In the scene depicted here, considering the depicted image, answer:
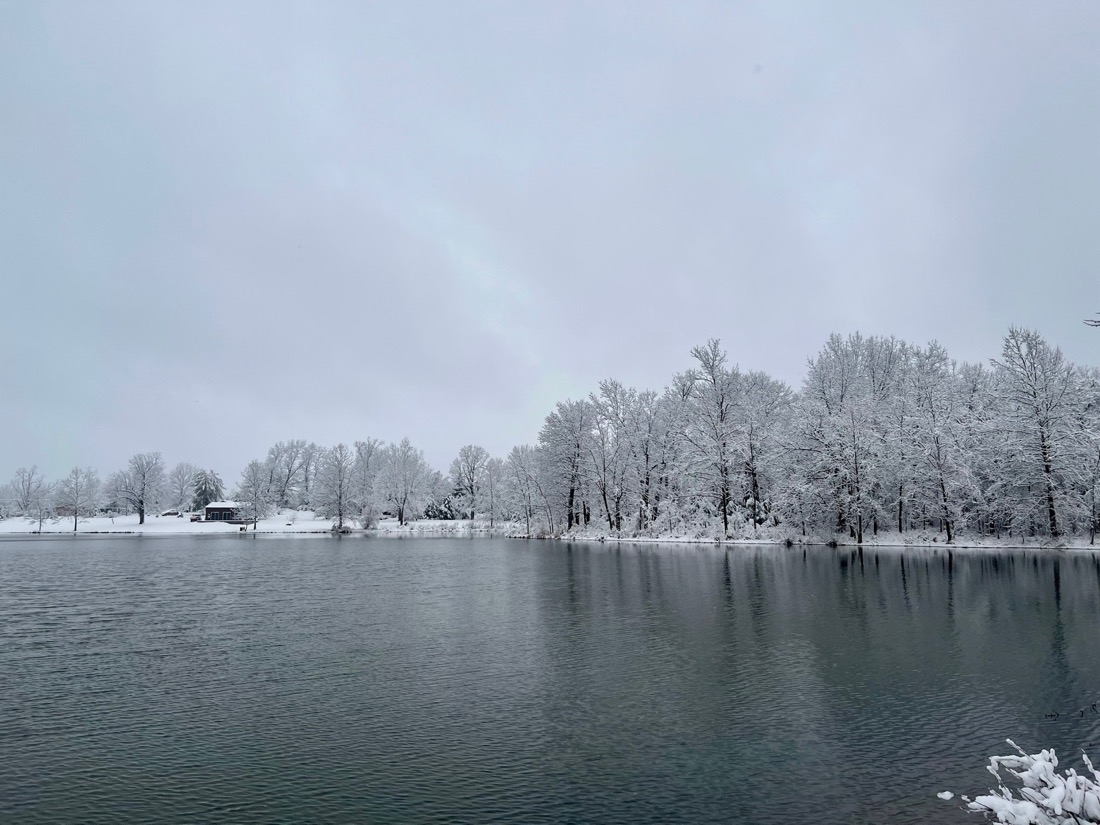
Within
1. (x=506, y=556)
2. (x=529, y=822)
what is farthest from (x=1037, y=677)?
(x=506, y=556)

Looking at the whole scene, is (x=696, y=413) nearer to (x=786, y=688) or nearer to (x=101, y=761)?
(x=786, y=688)

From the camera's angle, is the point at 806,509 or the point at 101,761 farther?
the point at 806,509

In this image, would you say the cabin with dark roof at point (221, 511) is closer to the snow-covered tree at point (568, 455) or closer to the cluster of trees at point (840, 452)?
the cluster of trees at point (840, 452)

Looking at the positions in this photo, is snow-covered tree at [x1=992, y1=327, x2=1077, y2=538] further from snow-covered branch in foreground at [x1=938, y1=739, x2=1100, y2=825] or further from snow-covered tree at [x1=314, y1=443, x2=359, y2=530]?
snow-covered tree at [x1=314, y1=443, x2=359, y2=530]

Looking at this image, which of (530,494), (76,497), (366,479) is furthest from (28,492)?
(530,494)

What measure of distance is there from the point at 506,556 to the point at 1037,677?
4304 cm

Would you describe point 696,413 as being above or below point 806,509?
above

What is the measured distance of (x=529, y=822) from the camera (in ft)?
32.1

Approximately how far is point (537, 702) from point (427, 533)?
89650 millimetres

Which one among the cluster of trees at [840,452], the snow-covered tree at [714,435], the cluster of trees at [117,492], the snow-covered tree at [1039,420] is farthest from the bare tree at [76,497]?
the snow-covered tree at [1039,420]

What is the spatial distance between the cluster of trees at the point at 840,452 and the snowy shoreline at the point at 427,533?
169cm

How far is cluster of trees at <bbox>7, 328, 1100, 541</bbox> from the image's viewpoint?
2087 inches

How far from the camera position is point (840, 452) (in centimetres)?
6094

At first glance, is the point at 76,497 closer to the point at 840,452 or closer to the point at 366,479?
the point at 366,479
